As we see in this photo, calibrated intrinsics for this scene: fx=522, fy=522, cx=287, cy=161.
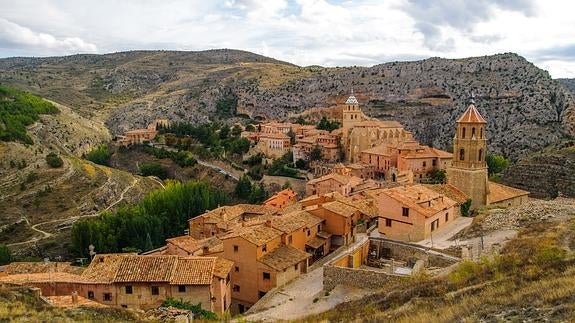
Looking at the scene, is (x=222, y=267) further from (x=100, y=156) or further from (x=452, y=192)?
(x=100, y=156)

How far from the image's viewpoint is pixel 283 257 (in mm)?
26203

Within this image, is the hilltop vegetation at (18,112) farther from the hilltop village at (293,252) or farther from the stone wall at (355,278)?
the stone wall at (355,278)

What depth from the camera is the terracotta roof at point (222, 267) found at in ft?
77.0

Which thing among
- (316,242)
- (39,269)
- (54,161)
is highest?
(54,161)

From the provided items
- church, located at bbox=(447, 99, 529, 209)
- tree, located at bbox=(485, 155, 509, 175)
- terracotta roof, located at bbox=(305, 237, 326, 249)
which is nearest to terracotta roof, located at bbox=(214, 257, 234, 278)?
terracotta roof, located at bbox=(305, 237, 326, 249)

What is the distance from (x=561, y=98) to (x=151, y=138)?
69.5 meters

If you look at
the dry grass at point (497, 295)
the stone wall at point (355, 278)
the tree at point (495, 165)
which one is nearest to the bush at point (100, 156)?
the tree at point (495, 165)

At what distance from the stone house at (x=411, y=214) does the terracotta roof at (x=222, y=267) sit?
824 centimetres

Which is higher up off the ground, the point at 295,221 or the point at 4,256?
the point at 295,221

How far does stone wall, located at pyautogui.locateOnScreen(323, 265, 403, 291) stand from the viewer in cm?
2080

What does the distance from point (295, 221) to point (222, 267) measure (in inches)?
242

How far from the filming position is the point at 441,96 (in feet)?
324

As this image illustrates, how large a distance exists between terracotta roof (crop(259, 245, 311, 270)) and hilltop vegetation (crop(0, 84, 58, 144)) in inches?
1845

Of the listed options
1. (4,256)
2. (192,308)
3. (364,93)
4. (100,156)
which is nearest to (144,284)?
(192,308)
